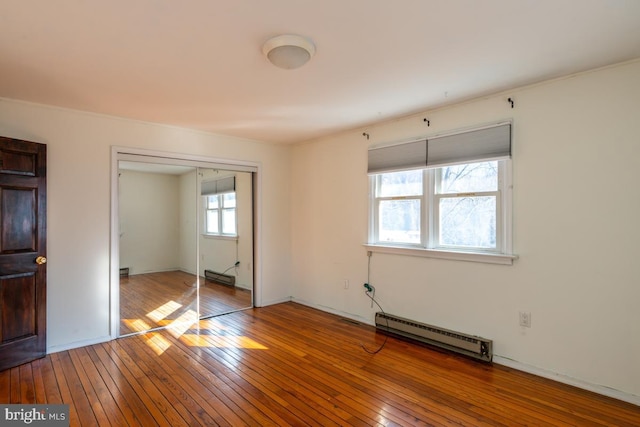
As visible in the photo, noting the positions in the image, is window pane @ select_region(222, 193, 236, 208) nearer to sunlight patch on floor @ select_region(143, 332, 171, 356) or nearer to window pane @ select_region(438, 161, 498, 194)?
sunlight patch on floor @ select_region(143, 332, 171, 356)

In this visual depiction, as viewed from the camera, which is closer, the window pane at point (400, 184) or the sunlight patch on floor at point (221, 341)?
the sunlight patch on floor at point (221, 341)

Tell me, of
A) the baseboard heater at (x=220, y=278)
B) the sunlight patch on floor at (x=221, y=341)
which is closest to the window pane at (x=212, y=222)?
the baseboard heater at (x=220, y=278)

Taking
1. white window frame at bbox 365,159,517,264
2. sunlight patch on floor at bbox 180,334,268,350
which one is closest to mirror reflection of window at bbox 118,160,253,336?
sunlight patch on floor at bbox 180,334,268,350

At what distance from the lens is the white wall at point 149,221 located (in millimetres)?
3781

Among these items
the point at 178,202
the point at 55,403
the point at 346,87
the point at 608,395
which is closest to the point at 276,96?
the point at 346,87

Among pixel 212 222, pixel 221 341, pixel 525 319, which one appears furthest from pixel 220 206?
pixel 525 319

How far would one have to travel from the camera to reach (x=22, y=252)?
2955 millimetres

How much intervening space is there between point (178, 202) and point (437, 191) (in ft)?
10.6

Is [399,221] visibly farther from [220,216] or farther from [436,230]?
[220,216]

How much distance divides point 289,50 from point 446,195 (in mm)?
2167

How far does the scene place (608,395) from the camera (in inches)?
96.0

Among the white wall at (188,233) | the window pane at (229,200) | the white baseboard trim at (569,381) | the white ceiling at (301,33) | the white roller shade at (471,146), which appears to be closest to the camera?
the white ceiling at (301,33)

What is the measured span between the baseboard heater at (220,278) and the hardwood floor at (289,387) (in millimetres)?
1033

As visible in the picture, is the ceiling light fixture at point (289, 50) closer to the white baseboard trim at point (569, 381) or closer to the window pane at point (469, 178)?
the window pane at point (469, 178)
